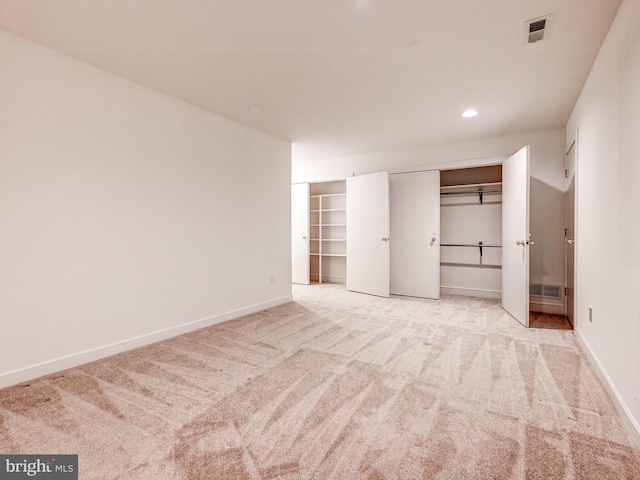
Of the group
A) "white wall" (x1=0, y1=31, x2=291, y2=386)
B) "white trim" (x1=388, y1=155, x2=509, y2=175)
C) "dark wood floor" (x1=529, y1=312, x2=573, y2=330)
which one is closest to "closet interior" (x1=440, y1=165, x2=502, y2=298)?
"white trim" (x1=388, y1=155, x2=509, y2=175)

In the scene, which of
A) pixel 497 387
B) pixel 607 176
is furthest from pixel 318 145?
pixel 497 387

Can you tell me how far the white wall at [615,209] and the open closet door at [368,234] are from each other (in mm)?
2650

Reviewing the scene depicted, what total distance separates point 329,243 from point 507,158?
3.62 m

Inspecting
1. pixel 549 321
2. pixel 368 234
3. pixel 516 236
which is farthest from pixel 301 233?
pixel 549 321

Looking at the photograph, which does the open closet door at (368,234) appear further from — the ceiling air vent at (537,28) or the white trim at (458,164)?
the ceiling air vent at (537,28)

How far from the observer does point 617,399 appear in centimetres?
185

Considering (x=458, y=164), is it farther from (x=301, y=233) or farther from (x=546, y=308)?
(x=301, y=233)

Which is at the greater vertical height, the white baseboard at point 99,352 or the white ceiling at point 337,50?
the white ceiling at point 337,50

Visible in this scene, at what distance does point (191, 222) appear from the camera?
3377 mm

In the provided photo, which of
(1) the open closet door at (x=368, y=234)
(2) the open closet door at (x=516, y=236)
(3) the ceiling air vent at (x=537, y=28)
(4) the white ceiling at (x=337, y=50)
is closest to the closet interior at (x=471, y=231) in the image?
(2) the open closet door at (x=516, y=236)

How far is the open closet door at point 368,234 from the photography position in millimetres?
5152

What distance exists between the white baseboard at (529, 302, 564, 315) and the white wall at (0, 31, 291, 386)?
13.0 feet

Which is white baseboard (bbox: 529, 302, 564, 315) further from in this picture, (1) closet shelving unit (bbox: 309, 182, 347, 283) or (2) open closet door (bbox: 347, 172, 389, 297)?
(1) closet shelving unit (bbox: 309, 182, 347, 283)

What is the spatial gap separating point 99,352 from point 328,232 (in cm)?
476
